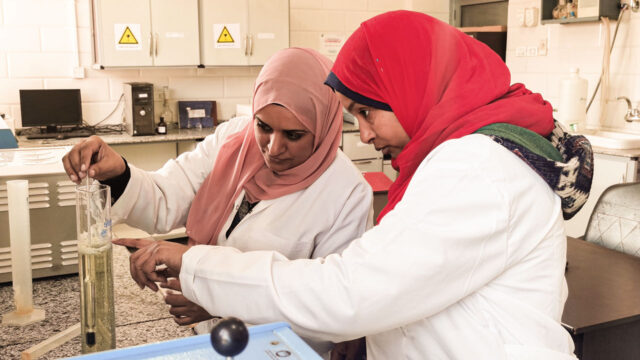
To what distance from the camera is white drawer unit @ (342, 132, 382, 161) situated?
4.56m

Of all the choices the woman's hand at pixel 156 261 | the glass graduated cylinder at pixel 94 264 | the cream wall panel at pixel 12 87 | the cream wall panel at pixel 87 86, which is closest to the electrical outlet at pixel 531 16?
the cream wall panel at pixel 87 86

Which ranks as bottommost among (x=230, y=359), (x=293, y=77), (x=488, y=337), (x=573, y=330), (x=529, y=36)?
(x=573, y=330)

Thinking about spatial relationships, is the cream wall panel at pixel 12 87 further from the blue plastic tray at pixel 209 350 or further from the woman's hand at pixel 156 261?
the blue plastic tray at pixel 209 350

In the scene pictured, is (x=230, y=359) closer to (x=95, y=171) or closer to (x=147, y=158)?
(x=95, y=171)

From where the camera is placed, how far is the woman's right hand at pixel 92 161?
4.34 feet

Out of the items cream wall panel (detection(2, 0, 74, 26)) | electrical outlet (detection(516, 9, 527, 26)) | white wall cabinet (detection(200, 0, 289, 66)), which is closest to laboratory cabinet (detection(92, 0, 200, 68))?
white wall cabinet (detection(200, 0, 289, 66))

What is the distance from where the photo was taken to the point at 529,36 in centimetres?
467

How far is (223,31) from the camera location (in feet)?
14.5

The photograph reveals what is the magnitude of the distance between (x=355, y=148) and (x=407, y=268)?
3.76 meters

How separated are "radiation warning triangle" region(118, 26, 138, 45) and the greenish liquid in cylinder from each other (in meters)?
3.49

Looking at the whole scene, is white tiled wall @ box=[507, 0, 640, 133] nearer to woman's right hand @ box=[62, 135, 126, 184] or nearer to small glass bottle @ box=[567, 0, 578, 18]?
small glass bottle @ box=[567, 0, 578, 18]

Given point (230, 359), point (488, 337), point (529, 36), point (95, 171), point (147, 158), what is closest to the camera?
point (230, 359)

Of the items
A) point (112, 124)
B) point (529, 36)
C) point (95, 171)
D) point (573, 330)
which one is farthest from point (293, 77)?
point (529, 36)

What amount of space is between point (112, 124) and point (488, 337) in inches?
161
